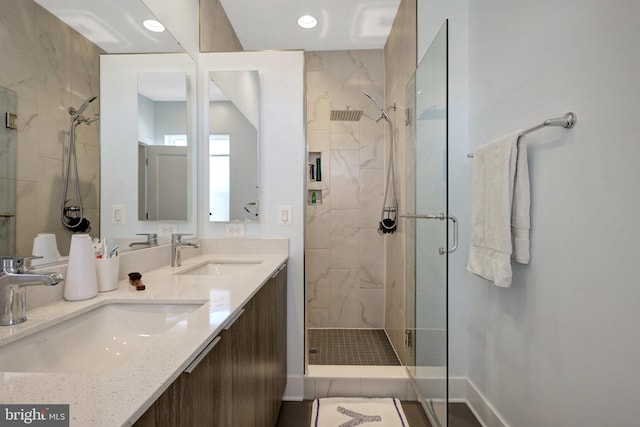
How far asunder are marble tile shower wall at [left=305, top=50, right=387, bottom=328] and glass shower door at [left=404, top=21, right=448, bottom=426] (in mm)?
1045

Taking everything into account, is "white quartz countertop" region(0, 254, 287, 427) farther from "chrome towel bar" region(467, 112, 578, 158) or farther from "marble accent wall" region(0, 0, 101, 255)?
"chrome towel bar" region(467, 112, 578, 158)

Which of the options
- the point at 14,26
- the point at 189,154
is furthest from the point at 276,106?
the point at 14,26

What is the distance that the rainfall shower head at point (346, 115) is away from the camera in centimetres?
266

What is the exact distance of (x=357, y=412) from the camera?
187cm

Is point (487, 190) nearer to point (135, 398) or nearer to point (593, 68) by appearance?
→ point (593, 68)

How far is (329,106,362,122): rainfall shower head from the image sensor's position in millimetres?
2655

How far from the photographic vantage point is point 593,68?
41.3 inches

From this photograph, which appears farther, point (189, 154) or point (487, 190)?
point (189, 154)

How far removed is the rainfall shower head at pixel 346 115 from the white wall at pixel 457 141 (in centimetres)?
79

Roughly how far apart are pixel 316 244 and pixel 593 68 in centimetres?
246

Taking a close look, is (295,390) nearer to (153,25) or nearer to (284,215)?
(284,215)

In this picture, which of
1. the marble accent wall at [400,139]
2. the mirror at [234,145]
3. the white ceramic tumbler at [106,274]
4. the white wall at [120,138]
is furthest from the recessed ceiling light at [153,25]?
the marble accent wall at [400,139]

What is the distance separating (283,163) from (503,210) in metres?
1.28

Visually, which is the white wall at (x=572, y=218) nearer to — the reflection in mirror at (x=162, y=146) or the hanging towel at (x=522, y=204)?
the hanging towel at (x=522, y=204)
